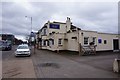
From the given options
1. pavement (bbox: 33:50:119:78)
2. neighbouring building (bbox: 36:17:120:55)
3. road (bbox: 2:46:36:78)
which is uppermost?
neighbouring building (bbox: 36:17:120:55)

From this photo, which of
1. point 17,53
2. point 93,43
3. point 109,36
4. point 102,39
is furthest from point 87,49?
point 17,53

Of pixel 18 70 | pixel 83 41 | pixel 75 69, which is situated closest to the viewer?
pixel 18 70

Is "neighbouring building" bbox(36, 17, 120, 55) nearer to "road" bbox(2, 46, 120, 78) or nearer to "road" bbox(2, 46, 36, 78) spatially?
"road" bbox(2, 46, 120, 78)

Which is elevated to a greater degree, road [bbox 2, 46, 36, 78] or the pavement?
the pavement

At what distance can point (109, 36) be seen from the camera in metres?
27.9

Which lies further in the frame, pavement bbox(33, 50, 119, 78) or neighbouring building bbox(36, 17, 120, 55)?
neighbouring building bbox(36, 17, 120, 55)

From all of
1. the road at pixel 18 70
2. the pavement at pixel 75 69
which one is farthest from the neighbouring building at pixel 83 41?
the road at pixel 18 70

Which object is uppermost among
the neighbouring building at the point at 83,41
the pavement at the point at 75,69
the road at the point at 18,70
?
the neighbouring building at the point at 83,41

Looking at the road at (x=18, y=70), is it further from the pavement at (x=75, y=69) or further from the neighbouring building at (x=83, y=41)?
the neighbouring building at (x=83, y=41)

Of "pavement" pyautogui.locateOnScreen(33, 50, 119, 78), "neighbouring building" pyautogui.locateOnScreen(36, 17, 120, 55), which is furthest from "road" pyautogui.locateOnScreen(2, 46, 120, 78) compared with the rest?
"neighbouring building" pyautogui.locateOnScreen(36, 17, 120, 55)

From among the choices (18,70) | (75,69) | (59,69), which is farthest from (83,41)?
(18,70)

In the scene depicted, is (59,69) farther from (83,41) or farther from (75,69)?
(83,41)

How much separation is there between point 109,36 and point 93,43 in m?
5.08

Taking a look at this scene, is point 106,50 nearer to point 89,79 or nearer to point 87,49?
point 87,49
